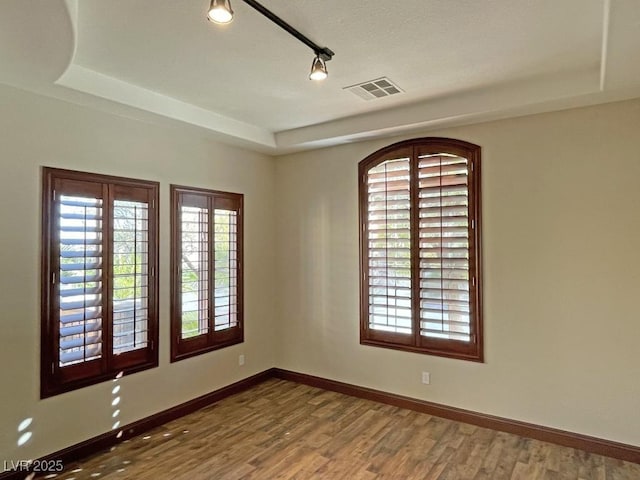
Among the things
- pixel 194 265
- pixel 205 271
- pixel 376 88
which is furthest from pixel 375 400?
pixel 376 88

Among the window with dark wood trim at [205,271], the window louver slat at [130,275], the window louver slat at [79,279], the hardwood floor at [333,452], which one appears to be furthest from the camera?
the window with dark wood trim at [205,271]

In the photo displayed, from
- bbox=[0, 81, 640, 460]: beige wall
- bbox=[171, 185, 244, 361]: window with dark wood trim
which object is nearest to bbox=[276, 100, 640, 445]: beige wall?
bbox=[0, 81, 640, 460]: beige wall

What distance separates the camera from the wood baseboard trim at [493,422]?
3.06m

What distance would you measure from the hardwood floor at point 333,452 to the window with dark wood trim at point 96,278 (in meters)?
0.69

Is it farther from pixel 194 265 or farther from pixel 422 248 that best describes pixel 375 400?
pixel 194 265

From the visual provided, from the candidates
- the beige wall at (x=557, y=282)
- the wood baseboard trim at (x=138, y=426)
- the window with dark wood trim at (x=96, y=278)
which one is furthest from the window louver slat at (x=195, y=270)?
the beige wall at (x=557, y=282)

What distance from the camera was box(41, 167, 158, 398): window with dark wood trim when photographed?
115 inches

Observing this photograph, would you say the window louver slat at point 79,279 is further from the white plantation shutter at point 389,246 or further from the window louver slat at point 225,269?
the white plantation shutter at point 389,246

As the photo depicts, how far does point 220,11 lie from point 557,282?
3166mm

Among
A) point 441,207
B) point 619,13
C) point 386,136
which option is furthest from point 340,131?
point 619,13

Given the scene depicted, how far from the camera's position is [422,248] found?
3.89m

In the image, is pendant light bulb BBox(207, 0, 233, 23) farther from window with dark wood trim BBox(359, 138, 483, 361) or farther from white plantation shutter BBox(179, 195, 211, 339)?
window with dark wood trim BBox(359, 138, 483, 361)

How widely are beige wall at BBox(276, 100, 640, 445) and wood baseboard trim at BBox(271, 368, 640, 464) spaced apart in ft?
0.21

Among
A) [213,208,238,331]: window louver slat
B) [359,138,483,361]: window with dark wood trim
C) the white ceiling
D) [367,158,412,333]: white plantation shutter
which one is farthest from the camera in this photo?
[213,208,238,331]: window louver slat
